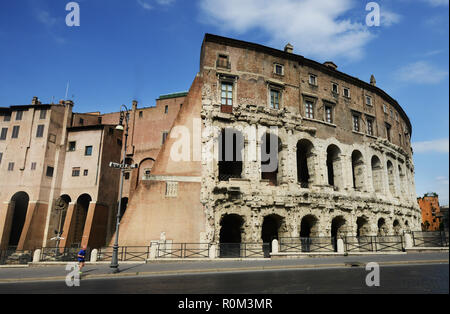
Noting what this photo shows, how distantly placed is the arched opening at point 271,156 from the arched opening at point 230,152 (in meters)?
1.94

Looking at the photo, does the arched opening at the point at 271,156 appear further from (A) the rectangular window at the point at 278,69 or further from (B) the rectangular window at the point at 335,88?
(B) the rectangular window at the point at 335,88

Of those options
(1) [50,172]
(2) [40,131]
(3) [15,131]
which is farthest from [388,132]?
(3) [15,131]

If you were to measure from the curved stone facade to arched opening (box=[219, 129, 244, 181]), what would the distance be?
0.30ft

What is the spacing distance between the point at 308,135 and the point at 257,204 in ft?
26.2

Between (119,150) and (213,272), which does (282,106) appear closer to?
(213,272)

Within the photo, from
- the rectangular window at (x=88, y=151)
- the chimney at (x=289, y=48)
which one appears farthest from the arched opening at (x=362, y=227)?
the rectangular window at (x=88, y=151)

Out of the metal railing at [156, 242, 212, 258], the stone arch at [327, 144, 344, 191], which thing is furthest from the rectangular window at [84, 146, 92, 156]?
the stone arch at [327, 144, 344, 191]

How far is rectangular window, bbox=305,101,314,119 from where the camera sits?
24.7 meters

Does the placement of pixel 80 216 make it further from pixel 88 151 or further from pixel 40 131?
pixel 40 131

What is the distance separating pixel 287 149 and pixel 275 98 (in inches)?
178

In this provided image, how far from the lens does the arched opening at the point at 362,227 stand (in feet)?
82.2

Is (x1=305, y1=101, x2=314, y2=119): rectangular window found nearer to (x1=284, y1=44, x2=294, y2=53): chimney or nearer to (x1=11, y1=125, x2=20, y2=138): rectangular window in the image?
(x1=284, y1=44, x2=294, y2=53): chimney

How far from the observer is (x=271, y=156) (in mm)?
23016
